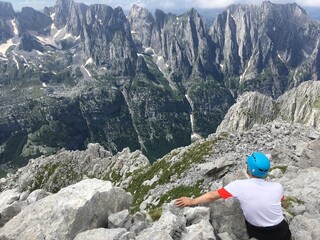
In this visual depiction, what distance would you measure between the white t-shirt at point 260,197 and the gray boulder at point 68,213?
8.12 metres

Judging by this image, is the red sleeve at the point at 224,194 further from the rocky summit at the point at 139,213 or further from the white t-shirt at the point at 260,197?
the rocky summit at the point at 139,213

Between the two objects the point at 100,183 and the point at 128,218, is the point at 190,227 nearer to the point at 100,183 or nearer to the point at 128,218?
the point at 128,218

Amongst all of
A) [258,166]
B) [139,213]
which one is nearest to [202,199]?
[258,166]

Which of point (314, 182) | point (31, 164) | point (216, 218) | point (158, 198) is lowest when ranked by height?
point (31, 164)

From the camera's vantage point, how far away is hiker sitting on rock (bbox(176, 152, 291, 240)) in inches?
596

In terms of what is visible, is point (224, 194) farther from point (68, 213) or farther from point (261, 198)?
point (68, 213)

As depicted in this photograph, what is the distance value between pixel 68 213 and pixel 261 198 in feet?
33.6

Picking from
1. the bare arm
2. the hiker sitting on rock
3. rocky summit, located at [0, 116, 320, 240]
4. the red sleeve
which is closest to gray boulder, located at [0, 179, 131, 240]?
rocky summit, located at [0, 116, 320, 240]

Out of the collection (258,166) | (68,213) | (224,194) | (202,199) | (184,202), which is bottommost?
(68,213)

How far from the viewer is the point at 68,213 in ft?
63.1

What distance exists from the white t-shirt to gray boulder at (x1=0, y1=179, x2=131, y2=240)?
26.6 ft

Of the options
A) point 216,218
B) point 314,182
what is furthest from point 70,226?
point 314,182

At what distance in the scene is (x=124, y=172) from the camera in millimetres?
87625

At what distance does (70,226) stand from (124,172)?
6934cm
